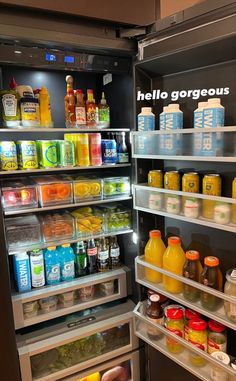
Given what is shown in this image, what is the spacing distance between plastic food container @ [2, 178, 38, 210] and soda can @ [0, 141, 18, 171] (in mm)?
116

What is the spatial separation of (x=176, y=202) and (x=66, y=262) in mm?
756

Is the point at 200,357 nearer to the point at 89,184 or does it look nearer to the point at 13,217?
the point at 89,184

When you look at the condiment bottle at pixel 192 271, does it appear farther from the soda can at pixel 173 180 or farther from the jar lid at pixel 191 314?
the soda can at pixel 173 180

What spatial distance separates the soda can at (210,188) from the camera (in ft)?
3.68

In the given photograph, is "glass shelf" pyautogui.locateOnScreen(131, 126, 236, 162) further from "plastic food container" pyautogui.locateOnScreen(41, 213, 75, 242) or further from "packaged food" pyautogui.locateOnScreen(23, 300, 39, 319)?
"packaged food" pyautogui.locateOnScreen(23, 300, 39, 319)

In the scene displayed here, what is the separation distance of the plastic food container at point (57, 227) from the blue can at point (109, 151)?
1.28 ft

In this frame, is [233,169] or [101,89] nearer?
[233,169]

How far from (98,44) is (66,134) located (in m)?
0.51

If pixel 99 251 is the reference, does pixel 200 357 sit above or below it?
below

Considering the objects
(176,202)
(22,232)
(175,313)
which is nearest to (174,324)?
(175,313)

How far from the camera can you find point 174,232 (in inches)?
55.9

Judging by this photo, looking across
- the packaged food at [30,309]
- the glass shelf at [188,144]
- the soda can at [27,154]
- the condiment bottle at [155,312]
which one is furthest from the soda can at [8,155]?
the condiment bottle at [155,312]

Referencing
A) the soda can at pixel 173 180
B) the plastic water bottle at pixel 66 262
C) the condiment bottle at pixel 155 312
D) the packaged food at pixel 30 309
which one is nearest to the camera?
the soda can at pixel 173 180

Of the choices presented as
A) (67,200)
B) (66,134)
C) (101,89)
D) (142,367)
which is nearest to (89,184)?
(67,200)
